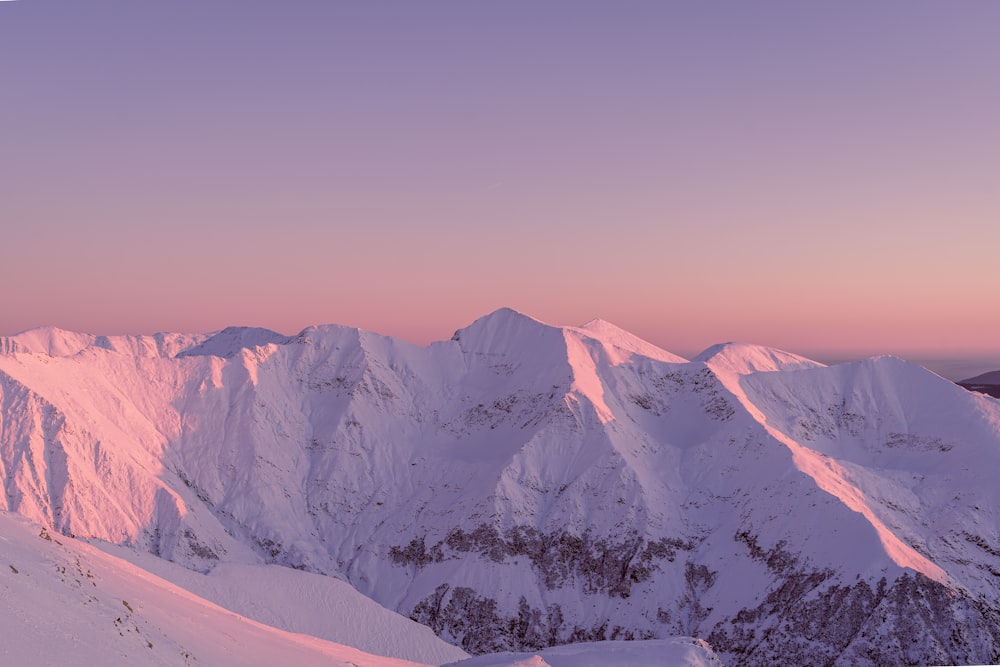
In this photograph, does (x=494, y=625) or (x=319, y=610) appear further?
(x=494, y=625)

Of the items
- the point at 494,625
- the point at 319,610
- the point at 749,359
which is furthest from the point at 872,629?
the point at 749,359

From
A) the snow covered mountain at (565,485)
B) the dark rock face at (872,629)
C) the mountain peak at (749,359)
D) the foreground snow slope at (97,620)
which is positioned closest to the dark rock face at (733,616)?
the dark rock face at (872,629)

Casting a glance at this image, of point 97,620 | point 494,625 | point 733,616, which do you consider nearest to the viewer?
point 97,620

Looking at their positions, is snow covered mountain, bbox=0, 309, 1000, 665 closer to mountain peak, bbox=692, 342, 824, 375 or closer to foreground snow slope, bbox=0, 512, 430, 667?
mountain peak, bbox=692, 342, 824, 375

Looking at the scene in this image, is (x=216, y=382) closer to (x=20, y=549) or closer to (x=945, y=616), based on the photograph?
(x=945, y=616)

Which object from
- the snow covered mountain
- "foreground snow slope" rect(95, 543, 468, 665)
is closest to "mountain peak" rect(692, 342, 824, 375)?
the snow covered mountain

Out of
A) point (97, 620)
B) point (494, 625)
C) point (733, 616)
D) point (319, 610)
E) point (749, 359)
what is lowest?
point (494, 625)

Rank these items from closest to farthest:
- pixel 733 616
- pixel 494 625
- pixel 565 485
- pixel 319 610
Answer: pixel 319 610 < pixel 733 616 < pixel 494 625 < pixel 565 485

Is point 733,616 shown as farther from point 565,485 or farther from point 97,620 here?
point 97,620
